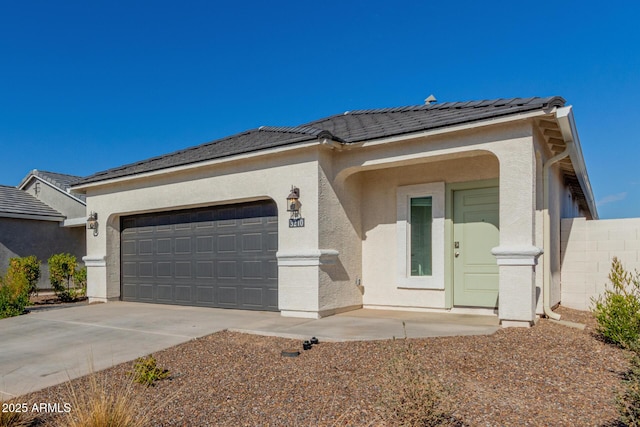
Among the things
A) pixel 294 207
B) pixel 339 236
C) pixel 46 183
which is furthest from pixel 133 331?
pixel 46 183

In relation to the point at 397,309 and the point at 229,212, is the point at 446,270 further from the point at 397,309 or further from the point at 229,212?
the point at 229,212

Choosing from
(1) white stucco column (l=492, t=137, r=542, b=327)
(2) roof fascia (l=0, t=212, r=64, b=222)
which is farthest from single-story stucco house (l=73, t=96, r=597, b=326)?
(2) roof fascia (l=0, t=212, r=64, b=222)

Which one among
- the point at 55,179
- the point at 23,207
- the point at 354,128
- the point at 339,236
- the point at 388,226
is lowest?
the point at 339,236

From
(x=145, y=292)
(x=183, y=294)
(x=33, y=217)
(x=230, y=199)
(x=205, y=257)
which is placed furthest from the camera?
(x=33, y=217)

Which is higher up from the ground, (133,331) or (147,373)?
(147,373)

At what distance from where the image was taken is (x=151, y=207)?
10398 millimetres

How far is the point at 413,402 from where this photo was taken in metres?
3.07

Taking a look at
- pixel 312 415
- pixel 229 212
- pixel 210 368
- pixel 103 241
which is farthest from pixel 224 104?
pixel 312 415

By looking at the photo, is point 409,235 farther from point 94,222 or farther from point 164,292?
point 94,222

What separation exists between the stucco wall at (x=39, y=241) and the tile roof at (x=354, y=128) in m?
5.10

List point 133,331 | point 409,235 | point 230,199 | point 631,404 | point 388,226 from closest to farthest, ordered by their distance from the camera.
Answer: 1. point 631,404
2. point 133,331
3. point 409,235
4. point 388,226
5. point 230,199

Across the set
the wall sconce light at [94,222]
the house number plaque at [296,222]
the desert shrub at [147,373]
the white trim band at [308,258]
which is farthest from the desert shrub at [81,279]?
the desert shrub at [147,373]

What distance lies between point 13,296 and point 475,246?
10226 millimetres

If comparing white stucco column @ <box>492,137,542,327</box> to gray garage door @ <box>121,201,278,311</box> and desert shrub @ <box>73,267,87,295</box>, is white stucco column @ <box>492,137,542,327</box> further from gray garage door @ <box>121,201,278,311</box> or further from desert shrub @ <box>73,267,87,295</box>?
desert shrub @ <box>73,267,87,295</box>
